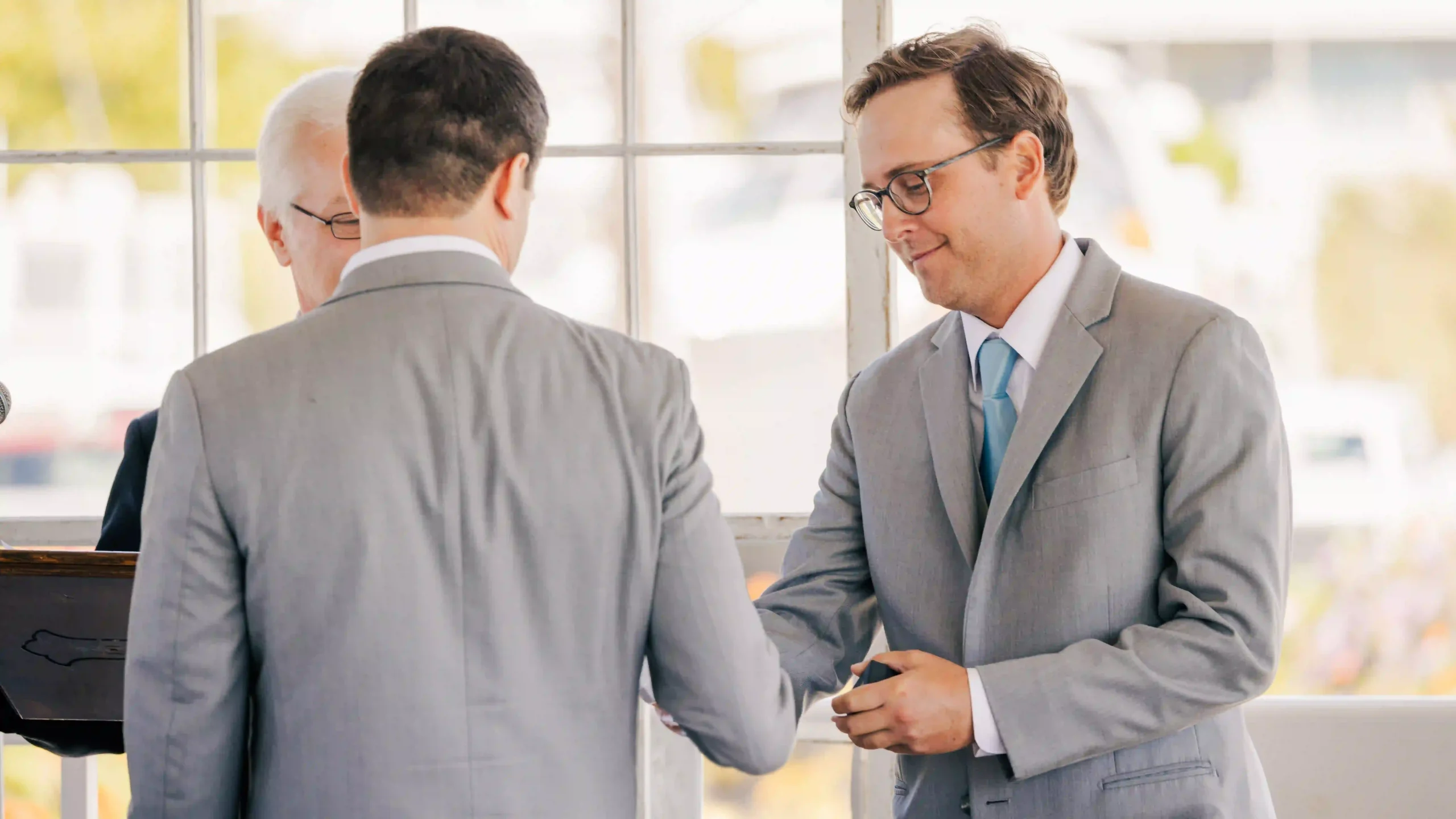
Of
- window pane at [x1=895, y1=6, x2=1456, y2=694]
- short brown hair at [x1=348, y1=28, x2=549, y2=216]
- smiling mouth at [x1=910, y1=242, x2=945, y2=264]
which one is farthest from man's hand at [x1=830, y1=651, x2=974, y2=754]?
window pane at [x1=895, y1=6, x2=1456, y2=694]

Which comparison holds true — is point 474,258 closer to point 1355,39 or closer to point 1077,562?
point 1077,562

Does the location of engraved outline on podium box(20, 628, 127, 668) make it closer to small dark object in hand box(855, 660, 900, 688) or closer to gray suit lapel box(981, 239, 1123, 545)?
small dark object in hand box(855, 660, 900, 688)

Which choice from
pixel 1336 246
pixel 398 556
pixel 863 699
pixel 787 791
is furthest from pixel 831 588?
pixel 1336 246

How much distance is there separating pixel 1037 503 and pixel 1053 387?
5.7 inches

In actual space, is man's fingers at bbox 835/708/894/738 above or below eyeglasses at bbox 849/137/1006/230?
below

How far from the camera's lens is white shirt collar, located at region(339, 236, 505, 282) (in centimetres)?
107

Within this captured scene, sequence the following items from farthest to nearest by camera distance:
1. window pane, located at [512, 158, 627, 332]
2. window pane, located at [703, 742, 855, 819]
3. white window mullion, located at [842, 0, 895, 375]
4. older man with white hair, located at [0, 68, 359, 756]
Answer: window pane, located at [703, 742, 855, 819] < window pane, located at [512, 158, 627, 332] < white window mullion, located at [842, 0, 895, 375] < older man with white hair, located at [0, 68, 359, 756]

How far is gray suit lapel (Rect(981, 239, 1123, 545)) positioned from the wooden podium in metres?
1.00

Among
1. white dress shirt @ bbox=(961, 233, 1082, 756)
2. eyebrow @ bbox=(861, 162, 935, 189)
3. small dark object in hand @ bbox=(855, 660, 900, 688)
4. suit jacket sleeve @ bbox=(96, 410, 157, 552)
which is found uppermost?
eyebrow @ bbox=(861, 162, 935, 189)

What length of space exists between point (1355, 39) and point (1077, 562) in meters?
Result: 3.97

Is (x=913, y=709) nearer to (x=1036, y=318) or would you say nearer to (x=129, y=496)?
(x=1036, y=318)

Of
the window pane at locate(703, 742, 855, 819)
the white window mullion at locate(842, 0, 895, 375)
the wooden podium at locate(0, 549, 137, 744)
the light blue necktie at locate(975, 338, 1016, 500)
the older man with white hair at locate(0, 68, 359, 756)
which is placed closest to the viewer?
the wooden podium at locate(0, 549, 137, 744)

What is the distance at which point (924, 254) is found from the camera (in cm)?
162

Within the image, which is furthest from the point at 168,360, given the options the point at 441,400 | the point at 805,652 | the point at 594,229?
the point at 441,400
